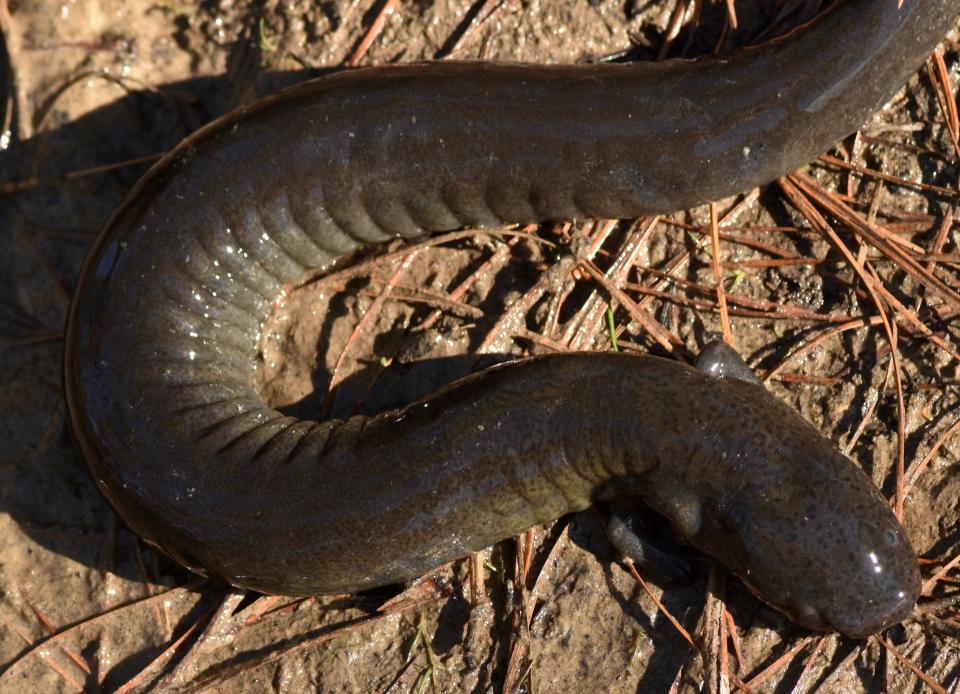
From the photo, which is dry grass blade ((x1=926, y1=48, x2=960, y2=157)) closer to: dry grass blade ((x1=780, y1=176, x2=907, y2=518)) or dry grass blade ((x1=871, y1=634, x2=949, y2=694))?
dry grass blade ((x1=780, y1=176, x2=907, y2=518))

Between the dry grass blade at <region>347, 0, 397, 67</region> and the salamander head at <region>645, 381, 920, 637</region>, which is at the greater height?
the dry grass blade at <region>347, 0, 397, 67</region>

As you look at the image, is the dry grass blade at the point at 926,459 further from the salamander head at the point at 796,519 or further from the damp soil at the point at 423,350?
the salamander head at the point at 796,519

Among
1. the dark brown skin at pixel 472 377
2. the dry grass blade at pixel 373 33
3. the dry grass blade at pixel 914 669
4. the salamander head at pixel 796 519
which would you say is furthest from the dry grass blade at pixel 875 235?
the dry grass blade at pixel 373 33

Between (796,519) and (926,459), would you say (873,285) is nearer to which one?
(926,459)

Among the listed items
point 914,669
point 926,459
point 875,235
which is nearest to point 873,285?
point 875,235

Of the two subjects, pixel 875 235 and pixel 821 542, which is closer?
pixel 821 542

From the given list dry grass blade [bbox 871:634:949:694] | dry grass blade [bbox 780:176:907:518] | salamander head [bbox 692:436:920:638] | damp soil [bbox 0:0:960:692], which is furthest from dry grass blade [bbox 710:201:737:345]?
dry grass blade [bbox 871:634:949:694]

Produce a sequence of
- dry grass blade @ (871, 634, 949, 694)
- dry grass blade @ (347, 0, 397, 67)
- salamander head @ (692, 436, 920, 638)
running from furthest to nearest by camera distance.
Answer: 1. dry grass blade @ (347, 0, 397, 67)
2. dry grass blade @ (871, 634, 949, 694)
3. salamander head @ (692, 436, 920, 638)

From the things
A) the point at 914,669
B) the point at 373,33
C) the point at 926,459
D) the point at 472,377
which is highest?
the point at 373,33
